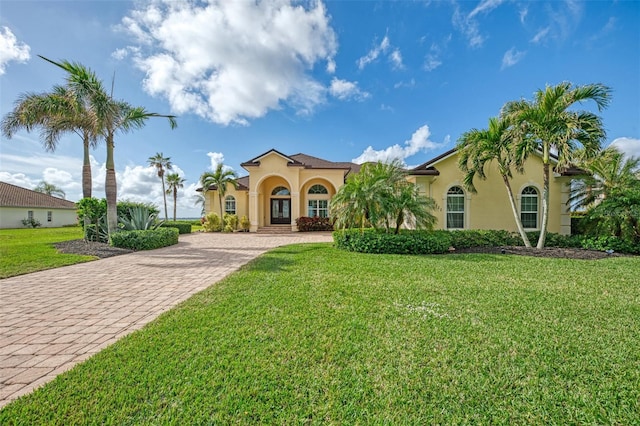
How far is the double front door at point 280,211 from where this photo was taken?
24.4m

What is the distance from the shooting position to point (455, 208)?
45.6 ft

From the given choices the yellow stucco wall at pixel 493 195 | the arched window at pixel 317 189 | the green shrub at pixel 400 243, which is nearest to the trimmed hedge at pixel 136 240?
the green shrub at pixel 400 243

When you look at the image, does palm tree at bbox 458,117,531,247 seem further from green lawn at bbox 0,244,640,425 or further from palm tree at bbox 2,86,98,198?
palm tree at bbox 2,86,98,198

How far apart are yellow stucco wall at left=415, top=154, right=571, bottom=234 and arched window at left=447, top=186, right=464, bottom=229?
0.75ft

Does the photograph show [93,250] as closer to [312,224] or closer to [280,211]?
[312,224]

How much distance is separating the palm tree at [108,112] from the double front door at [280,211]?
12.4m

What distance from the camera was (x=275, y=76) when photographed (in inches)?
551

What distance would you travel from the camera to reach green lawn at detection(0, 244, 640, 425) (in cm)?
218

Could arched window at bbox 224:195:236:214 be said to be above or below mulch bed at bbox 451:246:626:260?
above

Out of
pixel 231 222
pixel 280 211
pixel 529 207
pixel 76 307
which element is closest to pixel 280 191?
pixel 280 211

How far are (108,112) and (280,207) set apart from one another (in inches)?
586

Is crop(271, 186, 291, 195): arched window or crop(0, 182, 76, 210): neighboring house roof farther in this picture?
crop(0, 182, 76, 210): neighboring house roof

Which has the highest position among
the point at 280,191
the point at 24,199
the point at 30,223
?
the point at 280,191

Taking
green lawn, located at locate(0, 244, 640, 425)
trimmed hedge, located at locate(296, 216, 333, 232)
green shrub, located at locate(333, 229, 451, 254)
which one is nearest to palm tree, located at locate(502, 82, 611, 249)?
green shrub, located at locate(333, 229, 451, 254)
